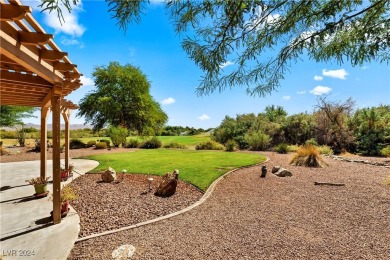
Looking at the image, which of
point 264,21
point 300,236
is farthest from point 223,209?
point 264,21

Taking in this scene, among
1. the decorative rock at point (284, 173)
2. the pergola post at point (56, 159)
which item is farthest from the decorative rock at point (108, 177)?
the decorative rock at point (284, 173)

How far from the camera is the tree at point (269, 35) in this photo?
7.75ft

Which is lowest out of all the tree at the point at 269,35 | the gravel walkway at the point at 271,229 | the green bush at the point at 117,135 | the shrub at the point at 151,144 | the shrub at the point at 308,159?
the gravel walkway at the point at 271,229

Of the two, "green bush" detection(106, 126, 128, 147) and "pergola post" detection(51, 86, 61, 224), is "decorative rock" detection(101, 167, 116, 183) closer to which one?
"pergola post" detection(51, 86, 61, 224)

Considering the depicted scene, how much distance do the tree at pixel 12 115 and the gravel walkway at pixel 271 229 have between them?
19.7 meters

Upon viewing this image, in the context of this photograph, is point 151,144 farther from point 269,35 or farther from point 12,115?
point 269,35

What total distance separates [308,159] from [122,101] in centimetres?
2024

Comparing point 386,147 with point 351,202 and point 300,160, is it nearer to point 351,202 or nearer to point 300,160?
point 300,160

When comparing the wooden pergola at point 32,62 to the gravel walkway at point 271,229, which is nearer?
the wooden pergola at point 32,62

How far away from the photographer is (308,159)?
10.6 metres

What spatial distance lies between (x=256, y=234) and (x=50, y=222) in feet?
12.4

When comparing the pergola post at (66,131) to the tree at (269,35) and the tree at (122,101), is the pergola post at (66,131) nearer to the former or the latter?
the tree at (269,35)

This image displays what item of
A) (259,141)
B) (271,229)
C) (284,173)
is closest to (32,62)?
(271,229)

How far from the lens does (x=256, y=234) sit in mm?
4094
